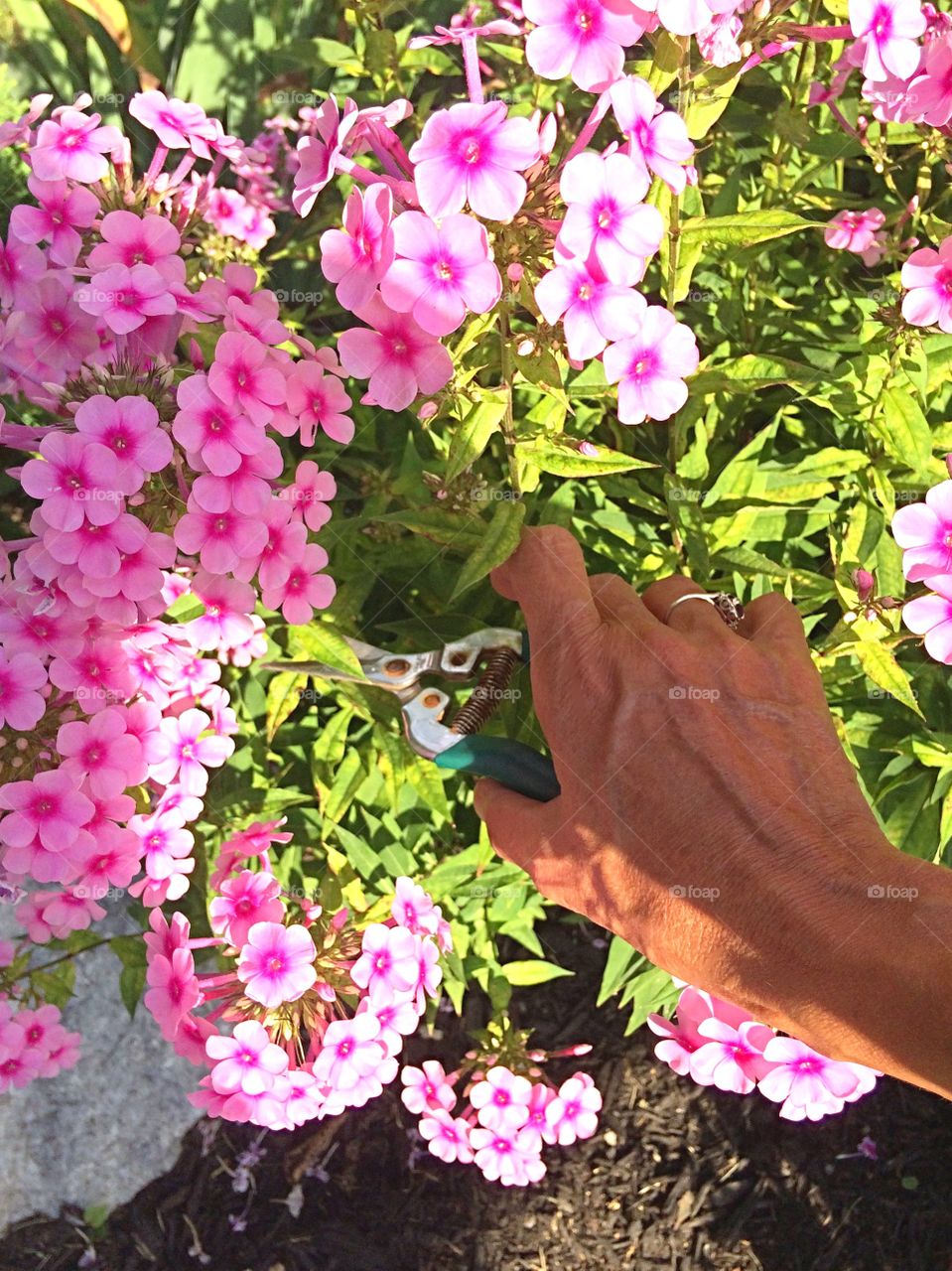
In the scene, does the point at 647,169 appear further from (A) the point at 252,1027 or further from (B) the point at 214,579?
(A) the point at 252,1027

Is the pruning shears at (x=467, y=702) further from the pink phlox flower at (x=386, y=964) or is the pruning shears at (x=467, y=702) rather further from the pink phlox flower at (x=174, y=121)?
the pink phlox flower at (x=174, y=121)

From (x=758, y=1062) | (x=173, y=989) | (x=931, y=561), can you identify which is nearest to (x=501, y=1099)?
(x=758, y=1062)

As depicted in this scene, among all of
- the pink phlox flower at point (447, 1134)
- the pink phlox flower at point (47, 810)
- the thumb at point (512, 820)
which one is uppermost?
the thumb at point (512, 820)

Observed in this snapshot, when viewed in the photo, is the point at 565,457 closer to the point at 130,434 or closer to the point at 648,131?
the point at 648,131

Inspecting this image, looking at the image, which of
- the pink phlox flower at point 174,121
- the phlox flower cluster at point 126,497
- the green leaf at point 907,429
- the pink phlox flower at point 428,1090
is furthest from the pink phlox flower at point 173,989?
the green leaf at point 907,429

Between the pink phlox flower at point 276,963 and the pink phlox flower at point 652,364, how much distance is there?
1009 mm

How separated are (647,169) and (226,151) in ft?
3.11

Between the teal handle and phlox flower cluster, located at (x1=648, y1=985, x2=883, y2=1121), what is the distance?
568mm

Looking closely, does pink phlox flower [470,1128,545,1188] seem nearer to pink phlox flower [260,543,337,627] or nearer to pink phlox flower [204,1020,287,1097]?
pink phlox flower [204,1020,287,1097]

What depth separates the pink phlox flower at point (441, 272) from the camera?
137cm

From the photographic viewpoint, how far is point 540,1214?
2.94 metres

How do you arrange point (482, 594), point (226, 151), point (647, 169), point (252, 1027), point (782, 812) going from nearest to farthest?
point (647, 169) < point (782, 812) < point (252, 1027) < point (226, 151) < point (482, 594)

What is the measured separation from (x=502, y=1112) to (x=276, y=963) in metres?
0.76

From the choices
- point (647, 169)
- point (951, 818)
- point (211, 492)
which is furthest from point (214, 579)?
point (951, 818)
